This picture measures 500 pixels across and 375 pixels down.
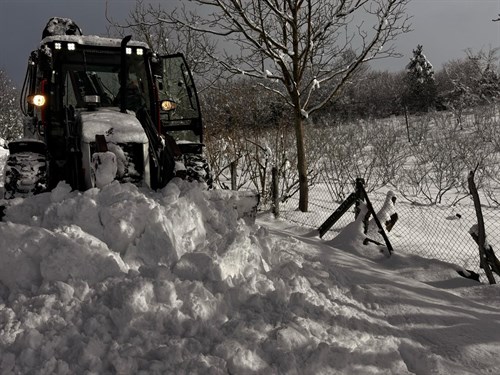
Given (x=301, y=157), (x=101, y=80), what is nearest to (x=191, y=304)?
(x=101, y=80)

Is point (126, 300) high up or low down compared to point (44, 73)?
down

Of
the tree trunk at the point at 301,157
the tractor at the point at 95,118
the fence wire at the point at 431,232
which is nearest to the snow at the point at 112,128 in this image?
the tractor at the point at 95,118

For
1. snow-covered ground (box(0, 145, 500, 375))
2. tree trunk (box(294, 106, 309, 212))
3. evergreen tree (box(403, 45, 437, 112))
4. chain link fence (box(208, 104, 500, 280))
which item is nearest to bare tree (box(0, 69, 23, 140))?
chain link fence (box(208, 104, 500, 280))

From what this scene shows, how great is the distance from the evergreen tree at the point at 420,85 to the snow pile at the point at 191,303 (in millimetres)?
51008

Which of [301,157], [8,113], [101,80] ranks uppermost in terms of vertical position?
[8,113]

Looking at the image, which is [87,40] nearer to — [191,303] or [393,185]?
[191,303]

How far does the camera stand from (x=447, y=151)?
62.2ft

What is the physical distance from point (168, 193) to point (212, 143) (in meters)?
8.97

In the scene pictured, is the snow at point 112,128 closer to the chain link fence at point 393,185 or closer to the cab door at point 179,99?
the cab door at point 179,99

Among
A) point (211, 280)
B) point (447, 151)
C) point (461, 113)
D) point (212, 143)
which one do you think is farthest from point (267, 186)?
point (461, 113)

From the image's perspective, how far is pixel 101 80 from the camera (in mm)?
5508

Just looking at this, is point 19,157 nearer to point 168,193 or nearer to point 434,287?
point 168,193

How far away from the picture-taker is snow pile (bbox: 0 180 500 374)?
239 centimetres

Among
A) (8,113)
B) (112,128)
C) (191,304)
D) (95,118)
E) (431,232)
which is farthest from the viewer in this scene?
(8,113)
